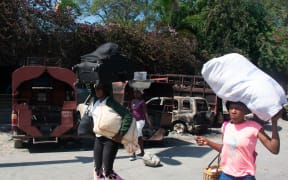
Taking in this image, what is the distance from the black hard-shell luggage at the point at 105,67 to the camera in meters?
6.46

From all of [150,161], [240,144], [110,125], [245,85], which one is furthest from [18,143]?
[245,85]

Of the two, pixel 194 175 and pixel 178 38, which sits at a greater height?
pixel 178 38

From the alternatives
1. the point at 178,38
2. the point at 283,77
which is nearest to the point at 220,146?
the point at 178,38

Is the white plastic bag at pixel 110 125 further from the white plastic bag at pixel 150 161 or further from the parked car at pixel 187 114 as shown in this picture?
the parked car at pixel 187 114

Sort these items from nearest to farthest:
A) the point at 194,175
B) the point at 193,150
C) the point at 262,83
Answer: the point at 262,83, the point at 194,175, the point at 193,150

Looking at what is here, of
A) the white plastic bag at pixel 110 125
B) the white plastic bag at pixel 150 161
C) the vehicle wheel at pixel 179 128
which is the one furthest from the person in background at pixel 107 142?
the vehicle wheel at pixel 179 128

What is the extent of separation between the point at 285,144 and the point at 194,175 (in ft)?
21.6

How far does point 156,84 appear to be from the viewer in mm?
13625

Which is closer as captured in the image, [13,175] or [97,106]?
[97,106]

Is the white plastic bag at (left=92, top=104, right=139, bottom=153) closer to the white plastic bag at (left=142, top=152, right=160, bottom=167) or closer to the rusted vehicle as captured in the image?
the white plastic bag at (left=142, top=152, right=160, bottom=167)

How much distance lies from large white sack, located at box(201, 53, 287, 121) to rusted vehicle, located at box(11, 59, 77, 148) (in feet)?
23.9

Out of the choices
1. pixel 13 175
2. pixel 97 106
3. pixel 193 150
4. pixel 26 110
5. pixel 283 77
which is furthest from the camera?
pixel 283 77

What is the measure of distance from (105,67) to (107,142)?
1149 mm

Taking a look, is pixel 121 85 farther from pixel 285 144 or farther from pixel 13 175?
pixel 285 144
